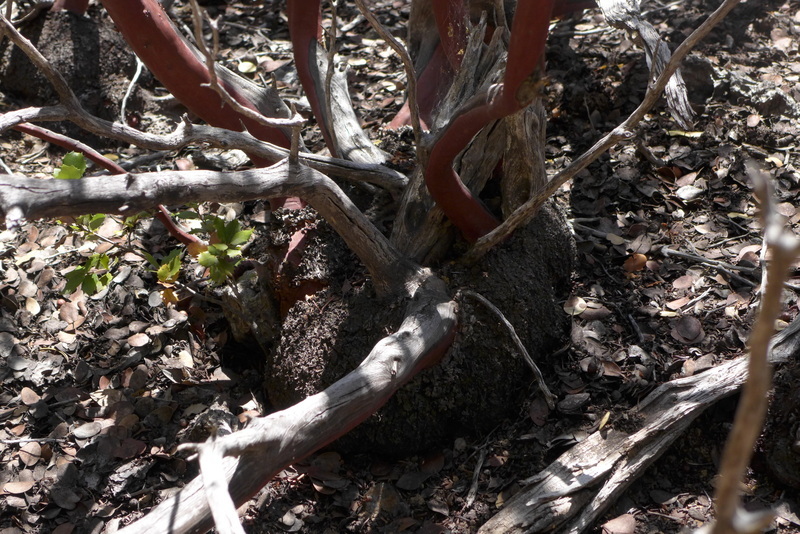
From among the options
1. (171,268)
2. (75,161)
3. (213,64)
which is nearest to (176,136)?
(75,161)

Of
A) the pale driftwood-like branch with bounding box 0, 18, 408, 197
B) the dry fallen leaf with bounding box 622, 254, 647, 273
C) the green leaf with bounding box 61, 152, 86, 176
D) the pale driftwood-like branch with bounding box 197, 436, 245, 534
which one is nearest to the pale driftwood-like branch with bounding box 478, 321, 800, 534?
the dry fallen leaf with bounding box 622, 254, 647, 273

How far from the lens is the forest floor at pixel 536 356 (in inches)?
86.3

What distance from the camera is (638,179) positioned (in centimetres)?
310

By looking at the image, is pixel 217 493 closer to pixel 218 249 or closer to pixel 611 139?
pixel 218 249

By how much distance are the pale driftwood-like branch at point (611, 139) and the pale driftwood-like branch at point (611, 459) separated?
0.69 meters

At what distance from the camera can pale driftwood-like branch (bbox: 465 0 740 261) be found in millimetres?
1819

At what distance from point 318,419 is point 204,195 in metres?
0.62

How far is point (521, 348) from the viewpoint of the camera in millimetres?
2242

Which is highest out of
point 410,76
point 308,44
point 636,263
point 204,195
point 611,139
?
point 308,44

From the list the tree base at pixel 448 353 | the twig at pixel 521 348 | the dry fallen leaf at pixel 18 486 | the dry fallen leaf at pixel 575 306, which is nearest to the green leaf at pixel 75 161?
the tree base at pixel 448 353

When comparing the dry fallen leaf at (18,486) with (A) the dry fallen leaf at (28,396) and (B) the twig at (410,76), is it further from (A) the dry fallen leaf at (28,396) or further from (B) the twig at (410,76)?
(B) the twig at (410,76)

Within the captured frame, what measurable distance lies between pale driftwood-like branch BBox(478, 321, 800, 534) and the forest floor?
0.08m

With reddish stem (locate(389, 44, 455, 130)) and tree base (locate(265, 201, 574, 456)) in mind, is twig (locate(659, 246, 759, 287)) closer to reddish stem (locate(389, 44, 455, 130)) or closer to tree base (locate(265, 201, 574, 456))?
tree base (locate(265, 201, 574, 456))

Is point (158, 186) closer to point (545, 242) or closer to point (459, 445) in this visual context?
point (459, 445)
